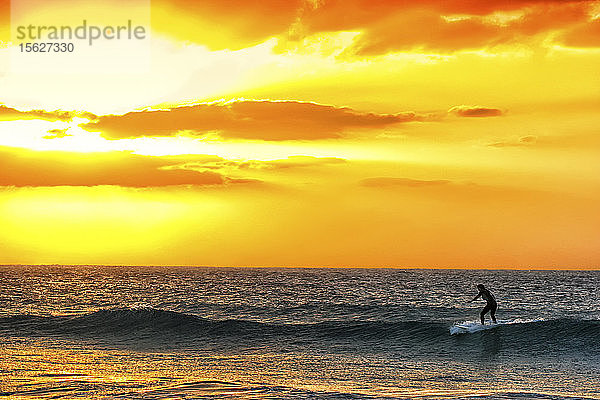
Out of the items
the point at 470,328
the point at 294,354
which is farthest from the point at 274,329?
the point at 470,328

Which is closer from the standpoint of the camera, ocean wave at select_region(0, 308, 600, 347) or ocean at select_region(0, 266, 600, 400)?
ocean at select_region(0, 266, 600, 400)

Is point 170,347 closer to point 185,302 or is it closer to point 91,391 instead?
point 91,391

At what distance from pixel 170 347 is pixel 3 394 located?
1263 cm

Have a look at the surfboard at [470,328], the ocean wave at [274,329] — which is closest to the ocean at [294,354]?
the ocean wave at [274,329]

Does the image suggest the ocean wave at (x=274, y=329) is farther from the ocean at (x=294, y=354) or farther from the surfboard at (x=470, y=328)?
the surfboard at (x=470, y=328)

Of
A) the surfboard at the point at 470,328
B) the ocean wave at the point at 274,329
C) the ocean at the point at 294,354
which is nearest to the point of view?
the ocean at the point at 294,354

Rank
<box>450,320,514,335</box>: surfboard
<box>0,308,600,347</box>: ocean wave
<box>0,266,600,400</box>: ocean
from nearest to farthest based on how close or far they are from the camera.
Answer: <box>0,266,600,400</box>: ocean → <box>450,320,514,335</box>: surfboard → <box>0,308,600,347</box>: ocean wave

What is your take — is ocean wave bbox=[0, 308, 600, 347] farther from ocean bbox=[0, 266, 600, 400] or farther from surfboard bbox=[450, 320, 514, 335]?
surfboard bbox=[450, 320, 514, 335]

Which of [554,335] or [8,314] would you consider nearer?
[554,335]

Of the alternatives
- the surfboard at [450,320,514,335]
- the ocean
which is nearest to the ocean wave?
the ocean

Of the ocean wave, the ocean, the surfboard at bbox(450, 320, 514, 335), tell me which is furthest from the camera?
the ocean wave

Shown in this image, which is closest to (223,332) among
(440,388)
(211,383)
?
(211,383)

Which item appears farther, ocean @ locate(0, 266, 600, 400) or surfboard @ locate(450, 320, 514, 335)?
surfboard @ locate(450, 320, 514, 335)

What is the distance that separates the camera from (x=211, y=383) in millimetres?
21094
